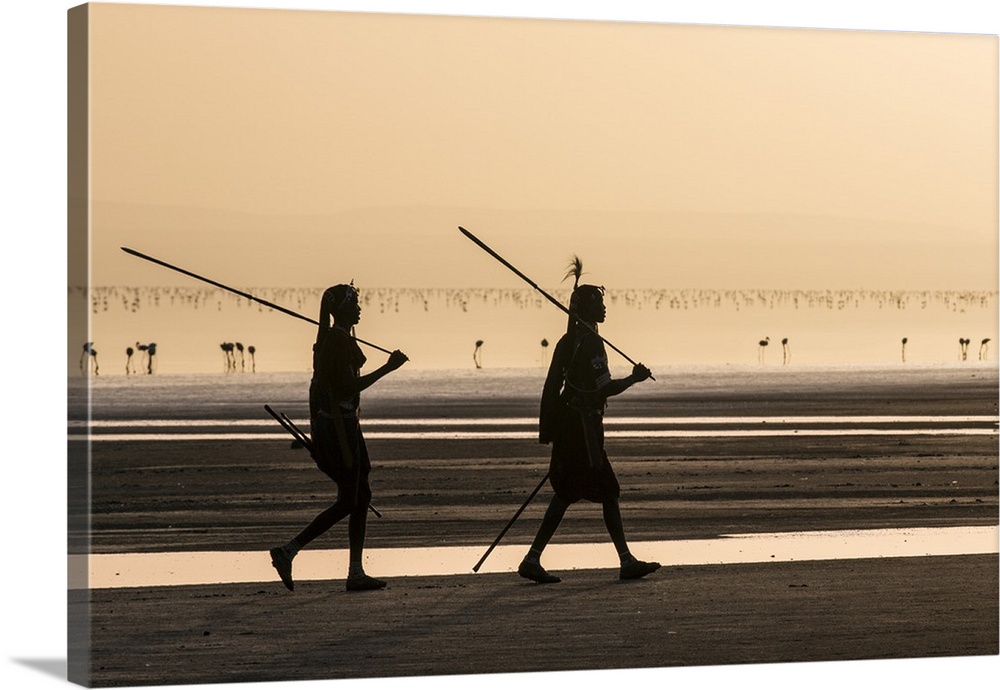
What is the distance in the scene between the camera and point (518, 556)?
14711 mm

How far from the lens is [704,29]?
49.5ft

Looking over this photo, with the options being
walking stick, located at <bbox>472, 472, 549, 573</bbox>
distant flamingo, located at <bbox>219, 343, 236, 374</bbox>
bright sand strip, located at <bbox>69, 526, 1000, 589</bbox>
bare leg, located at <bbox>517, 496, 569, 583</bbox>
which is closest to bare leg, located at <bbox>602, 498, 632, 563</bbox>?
bright sand strip, located at <bbox>69, 526, 1000, 589</bbox>

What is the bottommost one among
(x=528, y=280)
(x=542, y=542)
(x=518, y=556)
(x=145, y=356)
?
(x=518, y=556)

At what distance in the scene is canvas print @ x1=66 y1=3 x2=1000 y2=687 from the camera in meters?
13.7

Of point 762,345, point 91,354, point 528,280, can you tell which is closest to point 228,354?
point 91,354

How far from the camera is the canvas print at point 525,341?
1372 centimetres

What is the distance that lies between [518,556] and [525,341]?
1.43 meters

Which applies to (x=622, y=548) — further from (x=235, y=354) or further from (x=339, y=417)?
(x=235, y=354)

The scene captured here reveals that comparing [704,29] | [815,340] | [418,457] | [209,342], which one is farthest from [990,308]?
[209,342]

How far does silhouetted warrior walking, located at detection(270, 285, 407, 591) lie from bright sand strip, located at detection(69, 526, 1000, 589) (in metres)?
0.30

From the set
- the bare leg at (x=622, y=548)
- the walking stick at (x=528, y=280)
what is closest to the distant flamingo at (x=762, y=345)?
the walking stick at (x=528, y=280)

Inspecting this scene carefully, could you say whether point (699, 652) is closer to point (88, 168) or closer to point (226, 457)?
point (226, 457)

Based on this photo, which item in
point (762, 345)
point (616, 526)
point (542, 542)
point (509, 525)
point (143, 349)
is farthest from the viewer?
point (762, 345)

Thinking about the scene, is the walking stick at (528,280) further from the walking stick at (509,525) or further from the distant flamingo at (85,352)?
the distant flamingo at (85,352)
